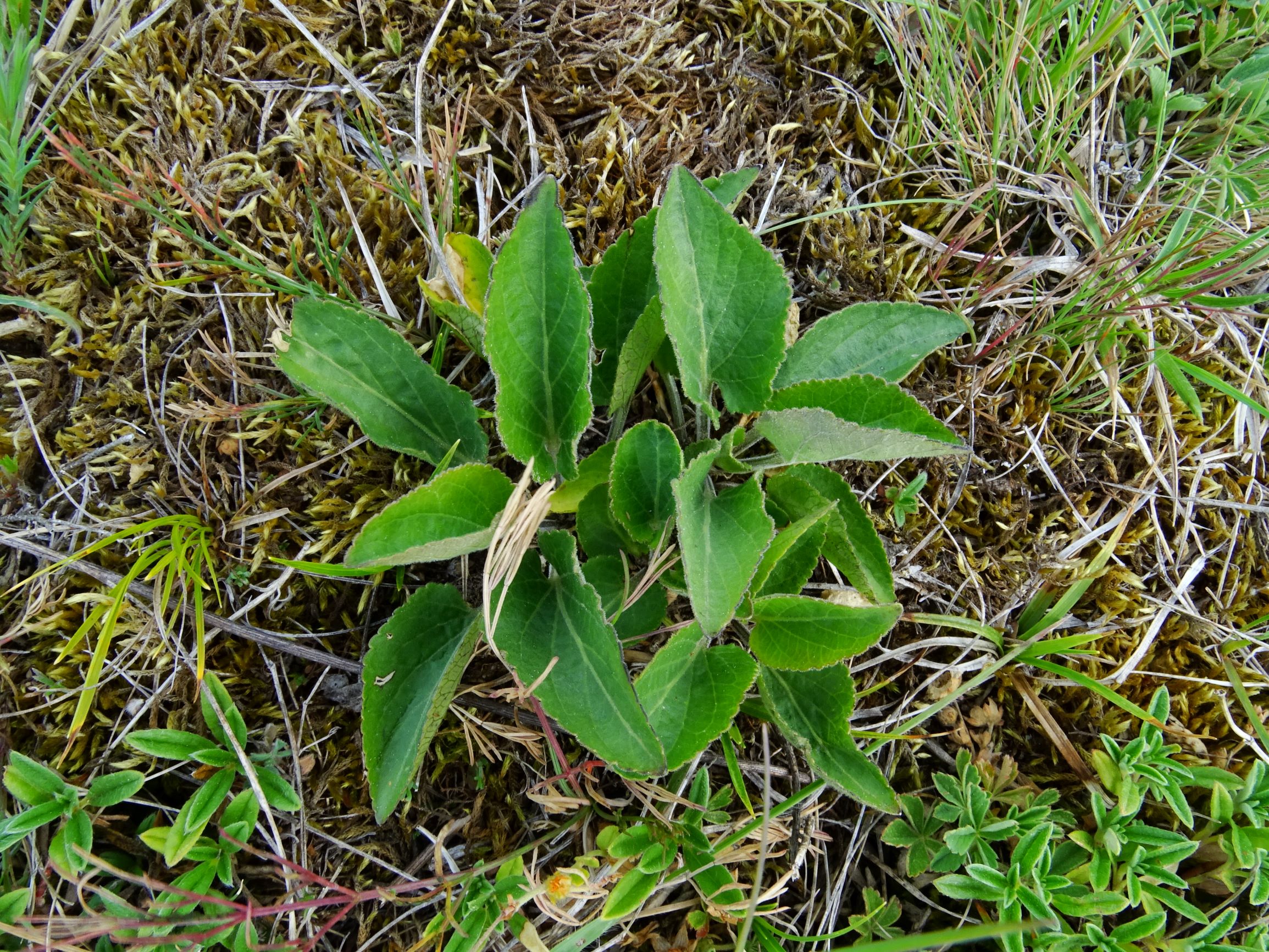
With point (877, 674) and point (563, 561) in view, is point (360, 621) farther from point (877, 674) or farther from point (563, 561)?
point (877, 674)

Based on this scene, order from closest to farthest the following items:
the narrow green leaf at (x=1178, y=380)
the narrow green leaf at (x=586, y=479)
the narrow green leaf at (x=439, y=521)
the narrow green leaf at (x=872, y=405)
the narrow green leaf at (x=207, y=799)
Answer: the narrow green leaf at (x=439, y=521), the narrow green leaf at (x=872, y=405), the narrow green leaf at (x=207, y=799), the narrow green leaf at (x=586, y=479), the narrow green leaf at (x=1178, y=380)

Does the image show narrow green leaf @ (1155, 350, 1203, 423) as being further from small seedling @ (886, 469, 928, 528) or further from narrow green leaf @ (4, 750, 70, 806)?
narrow green leaf @ (4, 750, 70, 806)

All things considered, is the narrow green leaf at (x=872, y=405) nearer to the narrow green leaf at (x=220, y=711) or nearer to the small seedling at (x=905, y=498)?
the small seedling at (x=905, y=498)

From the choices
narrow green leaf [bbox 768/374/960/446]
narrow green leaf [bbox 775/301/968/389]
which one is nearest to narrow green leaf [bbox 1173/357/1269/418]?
narrow green leaf [bbox 775/301/968/389]

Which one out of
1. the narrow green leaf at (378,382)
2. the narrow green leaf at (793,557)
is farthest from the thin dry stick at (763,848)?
the narrow green leaf at (378,382)

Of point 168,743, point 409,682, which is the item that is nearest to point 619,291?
point 409,682

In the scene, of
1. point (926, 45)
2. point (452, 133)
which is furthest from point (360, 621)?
point (926, 45)
